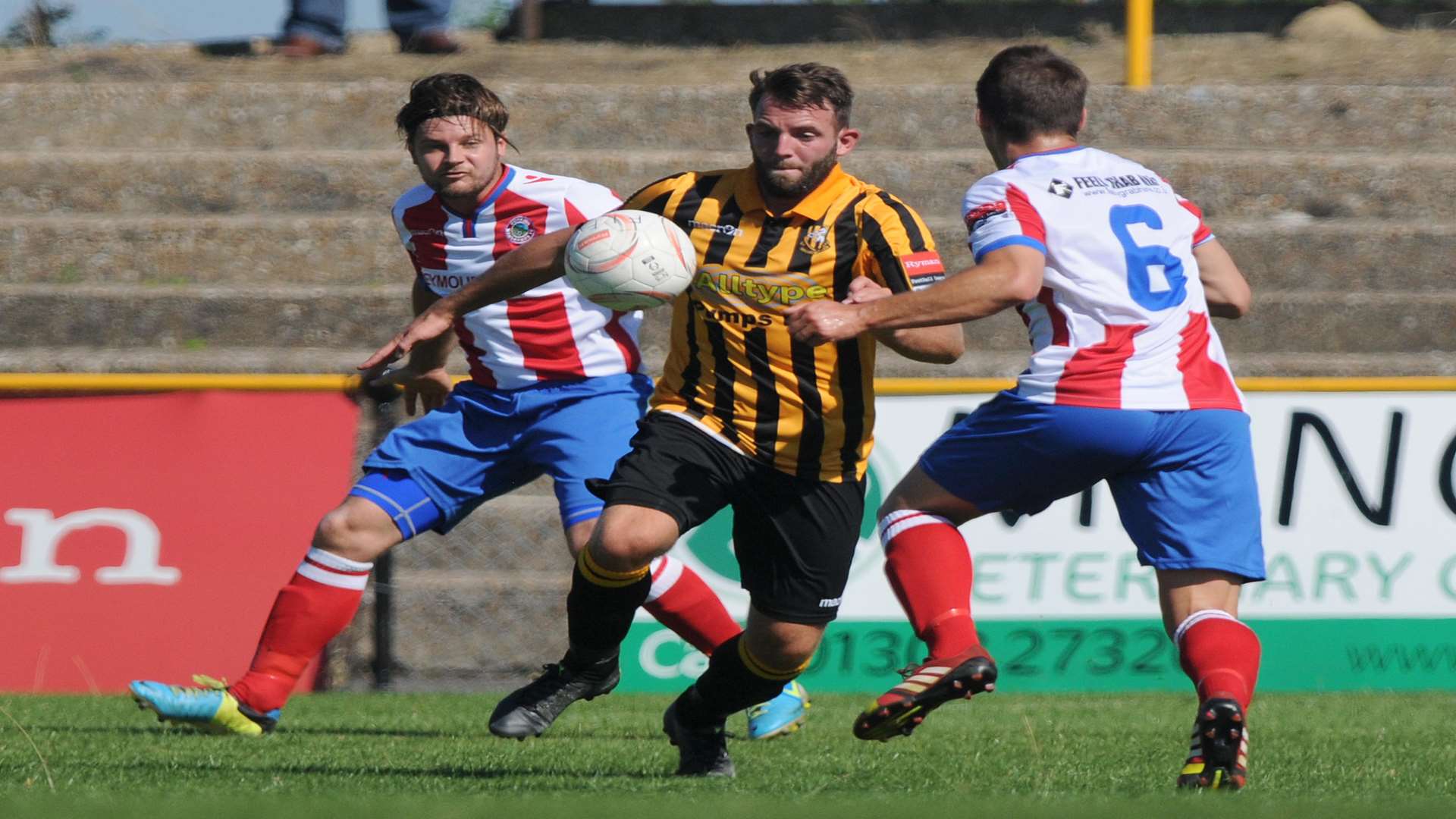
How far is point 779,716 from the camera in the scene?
19.8 feet

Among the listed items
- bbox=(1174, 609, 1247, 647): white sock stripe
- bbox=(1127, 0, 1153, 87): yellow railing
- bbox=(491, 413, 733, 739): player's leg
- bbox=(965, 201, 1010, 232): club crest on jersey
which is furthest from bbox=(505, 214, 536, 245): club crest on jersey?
bbox=(1127, 0, 1153, 87): yellow railing

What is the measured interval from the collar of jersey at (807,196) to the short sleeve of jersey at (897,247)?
0.09 metres

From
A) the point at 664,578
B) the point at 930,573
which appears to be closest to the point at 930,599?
the point at 930,573

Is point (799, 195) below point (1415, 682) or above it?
above

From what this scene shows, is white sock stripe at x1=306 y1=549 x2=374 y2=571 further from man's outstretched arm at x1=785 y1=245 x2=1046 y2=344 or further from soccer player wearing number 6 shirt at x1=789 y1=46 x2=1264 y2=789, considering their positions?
man's outstretched arm at x1=785 y1=245 x2=1046 y2=344

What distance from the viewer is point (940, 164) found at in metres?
11.4

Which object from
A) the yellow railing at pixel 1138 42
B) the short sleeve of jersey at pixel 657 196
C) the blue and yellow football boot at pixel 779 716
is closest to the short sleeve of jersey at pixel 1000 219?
the short sleeve of jersey at pixel 657 196

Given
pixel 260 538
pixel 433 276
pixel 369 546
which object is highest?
pixel 433 276

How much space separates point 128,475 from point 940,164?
568cm

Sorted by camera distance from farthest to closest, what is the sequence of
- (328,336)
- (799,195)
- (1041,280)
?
(328,336), (799,195), (1041,280)

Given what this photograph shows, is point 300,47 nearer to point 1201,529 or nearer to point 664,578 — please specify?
point 664,578

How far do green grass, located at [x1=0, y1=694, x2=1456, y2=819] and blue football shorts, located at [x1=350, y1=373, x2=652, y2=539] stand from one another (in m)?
0.74

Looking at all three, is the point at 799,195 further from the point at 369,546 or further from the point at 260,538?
the point at 260,538

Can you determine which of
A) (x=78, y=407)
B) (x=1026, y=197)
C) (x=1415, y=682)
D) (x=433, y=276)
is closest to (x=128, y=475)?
(x=78, y=407)
